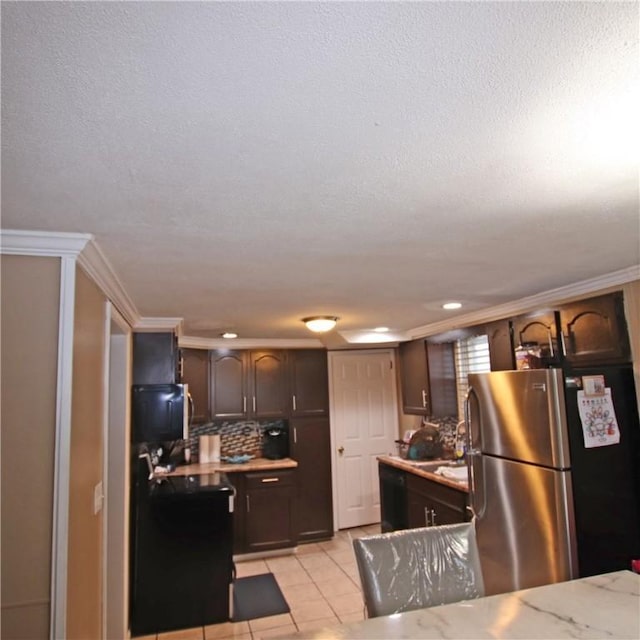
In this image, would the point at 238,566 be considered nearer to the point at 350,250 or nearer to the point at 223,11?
the point at 350,250

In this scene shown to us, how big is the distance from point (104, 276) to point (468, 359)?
326 centimetres

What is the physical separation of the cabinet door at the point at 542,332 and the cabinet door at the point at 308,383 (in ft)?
8.12

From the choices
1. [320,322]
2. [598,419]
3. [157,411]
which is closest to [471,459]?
[598,419]

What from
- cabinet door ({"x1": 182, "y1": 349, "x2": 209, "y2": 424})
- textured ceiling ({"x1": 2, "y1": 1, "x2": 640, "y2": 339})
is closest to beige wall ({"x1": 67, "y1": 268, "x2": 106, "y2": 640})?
textured ceiling ({"x1": 2, "y1": 1, "x2": 640, "y2": 339})

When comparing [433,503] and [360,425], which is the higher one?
[360,425]

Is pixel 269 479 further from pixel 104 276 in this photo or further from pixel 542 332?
pixel 104 276

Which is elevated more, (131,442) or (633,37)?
(633,37)

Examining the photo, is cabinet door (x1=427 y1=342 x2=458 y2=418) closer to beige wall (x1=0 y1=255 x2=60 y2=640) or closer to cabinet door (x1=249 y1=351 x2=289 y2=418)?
cabinet door (x1=249 y1=351 x2=289 y2=418)

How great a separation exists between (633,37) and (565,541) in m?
2.48

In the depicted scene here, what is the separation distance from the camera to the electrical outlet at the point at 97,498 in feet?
7.21

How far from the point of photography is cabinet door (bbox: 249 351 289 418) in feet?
17.0

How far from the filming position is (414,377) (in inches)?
197

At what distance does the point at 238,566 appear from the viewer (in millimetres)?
4566

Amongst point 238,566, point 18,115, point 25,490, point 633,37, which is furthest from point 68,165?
point 238,566
